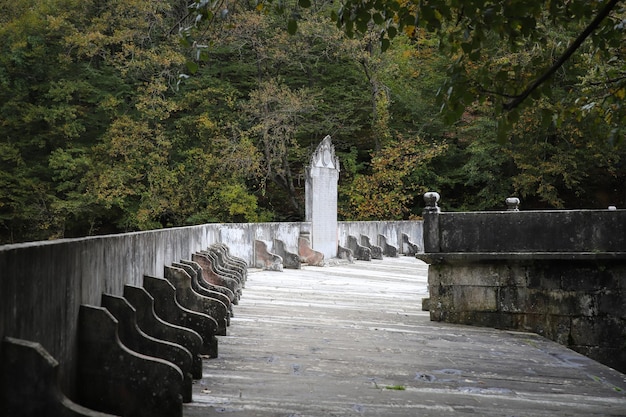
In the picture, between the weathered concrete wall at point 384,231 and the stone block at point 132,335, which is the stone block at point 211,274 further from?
the weathered concrete wall at point 384,231

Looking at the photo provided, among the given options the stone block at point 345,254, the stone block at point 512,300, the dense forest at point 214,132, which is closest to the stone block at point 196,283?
the stone block at point 512,300

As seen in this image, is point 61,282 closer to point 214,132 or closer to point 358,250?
point 358,250

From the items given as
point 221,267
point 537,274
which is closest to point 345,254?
point 221,267

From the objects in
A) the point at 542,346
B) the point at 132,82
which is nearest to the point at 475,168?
the point at 132,82

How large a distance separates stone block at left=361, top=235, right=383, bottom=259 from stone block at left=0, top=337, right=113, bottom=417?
18.2m

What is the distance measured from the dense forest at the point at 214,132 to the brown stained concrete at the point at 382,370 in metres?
18.9

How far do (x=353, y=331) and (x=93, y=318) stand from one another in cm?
449

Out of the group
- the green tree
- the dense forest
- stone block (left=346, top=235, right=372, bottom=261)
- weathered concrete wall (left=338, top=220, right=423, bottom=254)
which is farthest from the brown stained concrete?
the dense forest

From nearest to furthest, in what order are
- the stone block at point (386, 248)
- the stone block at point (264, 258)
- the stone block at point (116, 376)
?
the stone block at point (116, 376)
the stone block at point (264, 258)
the stone block at point (386, 248)

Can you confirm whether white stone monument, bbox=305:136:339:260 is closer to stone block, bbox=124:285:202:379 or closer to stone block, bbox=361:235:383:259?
stone block, bbox=361:235:383:259

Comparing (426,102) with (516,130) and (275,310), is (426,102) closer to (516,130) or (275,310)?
(516,130)

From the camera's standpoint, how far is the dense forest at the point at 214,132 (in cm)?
2795

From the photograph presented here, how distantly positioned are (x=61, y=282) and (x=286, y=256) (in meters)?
12.7

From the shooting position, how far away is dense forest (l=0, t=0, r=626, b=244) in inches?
1101
